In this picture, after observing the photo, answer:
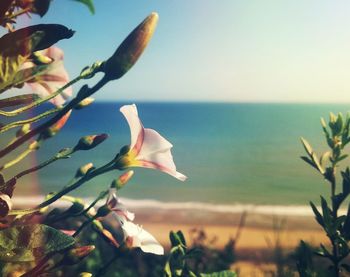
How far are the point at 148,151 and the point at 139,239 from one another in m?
0.12

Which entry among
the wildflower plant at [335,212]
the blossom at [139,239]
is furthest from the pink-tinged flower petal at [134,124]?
the wildflower plant at [335,212]

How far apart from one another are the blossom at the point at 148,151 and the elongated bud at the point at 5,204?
0.62 ft

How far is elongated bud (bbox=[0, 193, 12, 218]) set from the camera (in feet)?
1.76

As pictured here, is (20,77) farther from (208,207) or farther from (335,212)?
(208,207)

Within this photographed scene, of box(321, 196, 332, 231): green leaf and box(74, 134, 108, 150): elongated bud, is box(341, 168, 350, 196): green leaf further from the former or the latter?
box(74, 134, 108, 150): elongated bud

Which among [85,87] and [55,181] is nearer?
[85,87]

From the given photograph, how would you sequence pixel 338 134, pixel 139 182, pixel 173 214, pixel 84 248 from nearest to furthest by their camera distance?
1. pixel 84 248
2. pixel 338 134
3. pixel 173 214
4. pixel 139 182

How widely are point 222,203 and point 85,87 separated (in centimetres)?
1255

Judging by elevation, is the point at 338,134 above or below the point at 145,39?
below

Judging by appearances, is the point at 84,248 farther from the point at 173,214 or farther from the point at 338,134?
the point at 173,214

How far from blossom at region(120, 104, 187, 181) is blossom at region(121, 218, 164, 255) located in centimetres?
8

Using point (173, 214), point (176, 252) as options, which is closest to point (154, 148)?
point (176, 252)

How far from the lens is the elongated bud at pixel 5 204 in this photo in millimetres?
536

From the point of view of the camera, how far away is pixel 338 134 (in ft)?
2.90
